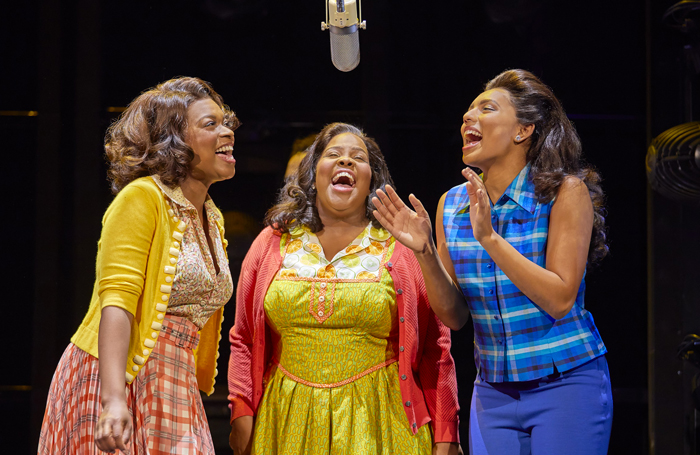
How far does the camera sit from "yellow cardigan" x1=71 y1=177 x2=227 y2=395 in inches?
63.3

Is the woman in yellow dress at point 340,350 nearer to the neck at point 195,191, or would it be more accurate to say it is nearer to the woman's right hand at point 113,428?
the neck at point 195,191

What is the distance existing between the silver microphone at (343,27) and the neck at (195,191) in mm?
580

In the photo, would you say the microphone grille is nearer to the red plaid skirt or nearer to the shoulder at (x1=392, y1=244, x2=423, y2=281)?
the shoulder at (x1=392, y1=244, x2=423, y2=281)

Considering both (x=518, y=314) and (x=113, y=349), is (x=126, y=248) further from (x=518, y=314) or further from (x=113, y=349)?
(x=518, y=314)

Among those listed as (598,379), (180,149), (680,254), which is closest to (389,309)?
(598,379)

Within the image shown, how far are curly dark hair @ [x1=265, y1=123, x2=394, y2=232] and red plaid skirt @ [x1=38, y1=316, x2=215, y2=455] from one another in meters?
0.71

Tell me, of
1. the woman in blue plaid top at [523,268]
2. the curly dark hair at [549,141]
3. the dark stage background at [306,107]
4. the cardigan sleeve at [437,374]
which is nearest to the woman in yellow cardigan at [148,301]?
the woman in blue plaid top at [523,268]

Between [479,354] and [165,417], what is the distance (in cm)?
91

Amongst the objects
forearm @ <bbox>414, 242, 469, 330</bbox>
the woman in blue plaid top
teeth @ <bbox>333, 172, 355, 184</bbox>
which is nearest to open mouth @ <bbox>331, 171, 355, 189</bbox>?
teeth @ <bbox>333, 172, 355, 184</bbox>

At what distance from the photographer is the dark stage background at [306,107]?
10.2ft

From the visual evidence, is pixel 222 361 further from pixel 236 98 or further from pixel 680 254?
pixel 680 254

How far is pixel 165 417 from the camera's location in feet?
5.52

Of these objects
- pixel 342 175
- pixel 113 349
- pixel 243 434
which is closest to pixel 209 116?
pixel 342 175

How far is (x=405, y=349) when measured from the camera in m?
2.13
